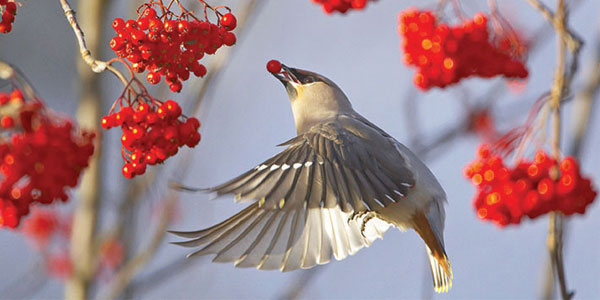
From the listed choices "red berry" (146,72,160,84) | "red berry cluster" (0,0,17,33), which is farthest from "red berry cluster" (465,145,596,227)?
"red berry cluster" (0,0,17,33)

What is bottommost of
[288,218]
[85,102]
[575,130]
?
[85,102]

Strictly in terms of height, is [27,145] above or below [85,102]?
above

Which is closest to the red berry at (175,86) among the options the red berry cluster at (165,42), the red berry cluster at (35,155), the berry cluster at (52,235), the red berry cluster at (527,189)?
the red berry cluster at (165,42)

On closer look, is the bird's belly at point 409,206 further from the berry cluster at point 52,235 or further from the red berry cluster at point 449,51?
the berry cluster at point 52,235

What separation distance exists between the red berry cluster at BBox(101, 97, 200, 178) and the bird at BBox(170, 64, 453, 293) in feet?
0.97

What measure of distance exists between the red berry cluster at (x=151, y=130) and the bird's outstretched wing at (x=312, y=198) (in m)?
0.31

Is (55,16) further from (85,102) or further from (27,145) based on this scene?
(27,145)

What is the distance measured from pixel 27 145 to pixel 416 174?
6.03 ft

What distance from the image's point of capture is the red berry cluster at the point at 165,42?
1817mm

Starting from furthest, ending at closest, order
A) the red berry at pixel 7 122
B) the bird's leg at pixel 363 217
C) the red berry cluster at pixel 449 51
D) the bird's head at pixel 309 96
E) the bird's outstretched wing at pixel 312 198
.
→ the bird's head at pixel 309 96, the bird's leg at pixel 363 217, the red berry cluster at pixel 449 51, the bird's outstretched wing at pixel 312 198, the red berry at pixel 7 122

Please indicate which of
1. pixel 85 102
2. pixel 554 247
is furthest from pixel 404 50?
pixel 85 102

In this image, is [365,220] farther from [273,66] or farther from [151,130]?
[151,130]

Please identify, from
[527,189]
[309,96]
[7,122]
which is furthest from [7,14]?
[527,189]

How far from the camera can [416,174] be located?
3076 millimetres
